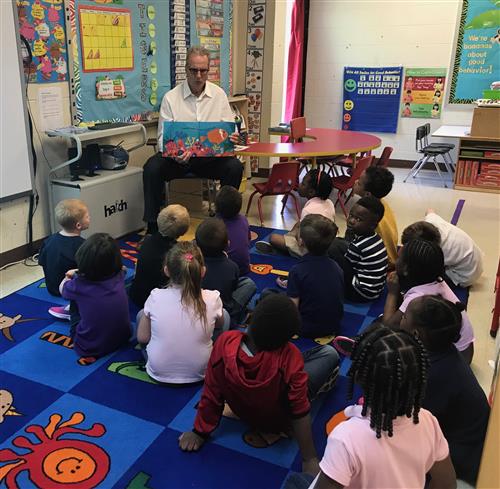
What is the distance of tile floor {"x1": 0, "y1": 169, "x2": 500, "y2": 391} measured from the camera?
9.44ft

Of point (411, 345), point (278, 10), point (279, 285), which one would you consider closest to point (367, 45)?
point (278, 10)

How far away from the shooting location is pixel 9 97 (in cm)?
329

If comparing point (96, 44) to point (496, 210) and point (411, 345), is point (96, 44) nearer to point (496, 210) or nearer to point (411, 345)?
point (411, 345)

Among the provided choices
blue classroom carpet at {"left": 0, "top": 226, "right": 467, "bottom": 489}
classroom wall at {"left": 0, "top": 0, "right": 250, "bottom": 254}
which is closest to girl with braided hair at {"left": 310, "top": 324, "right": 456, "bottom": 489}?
blue classroom carpet at {"left": 0, "top": 226, "right": 467, "bottom": 489}

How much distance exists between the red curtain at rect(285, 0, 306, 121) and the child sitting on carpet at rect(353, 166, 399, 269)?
4.29m

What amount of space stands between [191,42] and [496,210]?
3.68 meters

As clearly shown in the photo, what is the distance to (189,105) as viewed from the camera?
4.51 m

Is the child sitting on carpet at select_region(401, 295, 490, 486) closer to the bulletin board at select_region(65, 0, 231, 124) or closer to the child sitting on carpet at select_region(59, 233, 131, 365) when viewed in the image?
the child sitting on carpet at select_region(59, 233, 131, 365)

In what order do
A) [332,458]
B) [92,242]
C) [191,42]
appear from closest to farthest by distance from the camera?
[332,458] < [92,242] < [191,42]

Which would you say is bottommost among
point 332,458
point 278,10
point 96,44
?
point 332,458

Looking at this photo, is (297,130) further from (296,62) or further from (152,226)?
(296,62)

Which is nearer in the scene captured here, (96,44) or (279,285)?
(279,285)

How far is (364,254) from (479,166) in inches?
156

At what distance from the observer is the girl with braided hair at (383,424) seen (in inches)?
46.1
